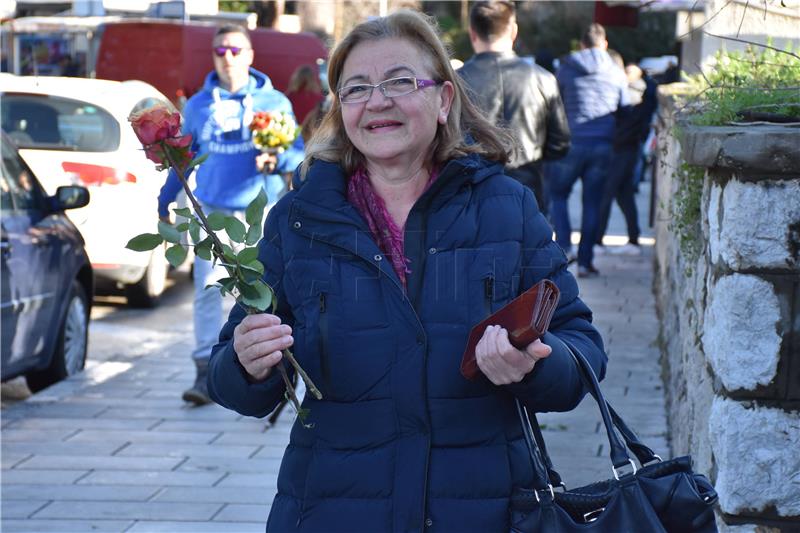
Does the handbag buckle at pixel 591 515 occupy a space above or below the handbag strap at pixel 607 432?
below

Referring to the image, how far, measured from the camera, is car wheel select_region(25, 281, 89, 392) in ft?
27.5

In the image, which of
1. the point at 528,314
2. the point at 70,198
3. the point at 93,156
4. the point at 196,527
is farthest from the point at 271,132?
the point at 528,314

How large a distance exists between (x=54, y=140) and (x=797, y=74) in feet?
24.1

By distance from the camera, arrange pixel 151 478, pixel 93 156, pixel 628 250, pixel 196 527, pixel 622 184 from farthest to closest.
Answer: pixel 628 250, pixel 622 184, pixel 93 156, pixel 151 478, pixel 196 527

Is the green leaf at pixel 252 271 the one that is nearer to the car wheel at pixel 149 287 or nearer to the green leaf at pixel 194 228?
the green leaf at pixel 194 228

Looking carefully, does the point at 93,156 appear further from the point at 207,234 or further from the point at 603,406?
the point at 603,406

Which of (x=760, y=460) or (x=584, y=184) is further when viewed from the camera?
(x=584, y=184)

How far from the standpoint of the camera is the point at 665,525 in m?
2.53

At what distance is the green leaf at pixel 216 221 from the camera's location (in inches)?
100.0

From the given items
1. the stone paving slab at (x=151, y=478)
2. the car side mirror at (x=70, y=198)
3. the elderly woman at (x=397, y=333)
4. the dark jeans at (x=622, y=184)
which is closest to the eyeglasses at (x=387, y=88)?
the elderly woman at (x=397, y=333)

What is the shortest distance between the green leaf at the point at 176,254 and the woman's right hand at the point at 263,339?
17 centimetres

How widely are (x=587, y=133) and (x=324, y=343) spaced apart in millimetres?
9474

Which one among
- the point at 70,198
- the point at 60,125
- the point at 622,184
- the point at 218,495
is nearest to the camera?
the point at 218,495

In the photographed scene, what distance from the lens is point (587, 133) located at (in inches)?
470
